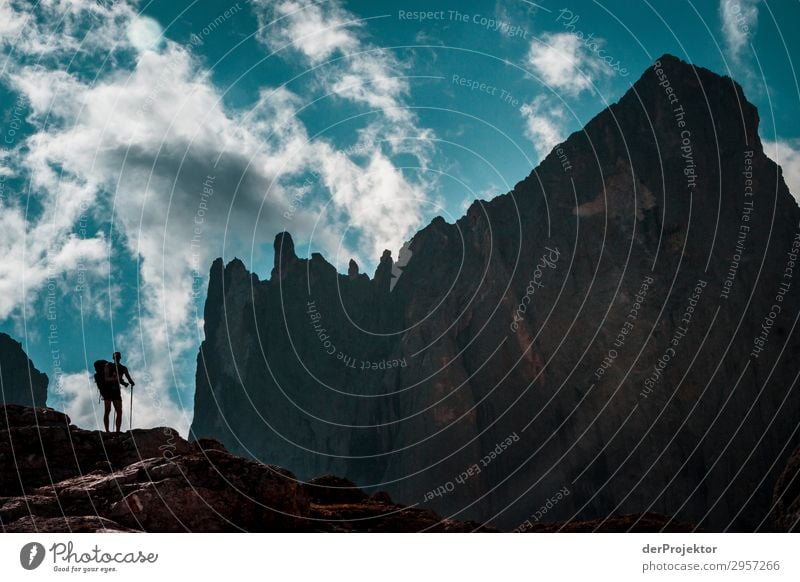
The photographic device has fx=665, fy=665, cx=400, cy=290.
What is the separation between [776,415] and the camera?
216ft

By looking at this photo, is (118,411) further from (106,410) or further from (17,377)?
(17,377)

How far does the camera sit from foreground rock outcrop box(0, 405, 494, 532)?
610 inches

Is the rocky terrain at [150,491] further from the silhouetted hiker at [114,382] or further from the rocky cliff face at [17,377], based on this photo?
the rocky cliff face at [17,377]

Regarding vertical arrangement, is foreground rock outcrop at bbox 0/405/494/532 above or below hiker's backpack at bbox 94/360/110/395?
below

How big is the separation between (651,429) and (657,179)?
102 feet

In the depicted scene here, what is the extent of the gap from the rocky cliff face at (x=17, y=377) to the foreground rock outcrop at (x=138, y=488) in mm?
130876

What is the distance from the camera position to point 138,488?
636 inches

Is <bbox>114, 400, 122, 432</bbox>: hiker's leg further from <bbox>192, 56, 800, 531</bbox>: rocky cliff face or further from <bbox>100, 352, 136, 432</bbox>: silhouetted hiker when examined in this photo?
<bbox>192, 56, 800, 531</bbox>: rocky cliff face

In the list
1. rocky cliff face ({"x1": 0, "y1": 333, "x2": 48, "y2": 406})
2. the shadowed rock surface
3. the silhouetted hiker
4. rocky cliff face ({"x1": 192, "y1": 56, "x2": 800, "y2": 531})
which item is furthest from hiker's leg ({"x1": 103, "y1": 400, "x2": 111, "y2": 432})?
rocky cliff face ({"x1": 0, "y1": 333, "x2": 48, "y2": 406})

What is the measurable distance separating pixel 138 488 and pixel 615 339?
226 feet

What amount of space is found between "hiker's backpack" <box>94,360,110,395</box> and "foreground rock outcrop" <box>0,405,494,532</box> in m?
1.49

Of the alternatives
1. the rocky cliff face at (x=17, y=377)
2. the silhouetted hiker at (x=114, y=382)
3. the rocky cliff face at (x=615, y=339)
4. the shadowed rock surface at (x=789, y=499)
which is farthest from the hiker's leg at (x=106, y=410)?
the rocky cliff face at (x=17, y=377)
